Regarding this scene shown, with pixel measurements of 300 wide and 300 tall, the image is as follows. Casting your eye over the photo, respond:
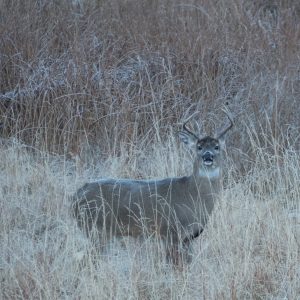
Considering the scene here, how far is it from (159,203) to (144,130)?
2.75 m

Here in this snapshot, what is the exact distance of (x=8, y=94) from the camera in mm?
9500

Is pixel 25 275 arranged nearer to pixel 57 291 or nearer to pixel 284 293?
pixel 57 291

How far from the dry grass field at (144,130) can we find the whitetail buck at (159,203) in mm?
142

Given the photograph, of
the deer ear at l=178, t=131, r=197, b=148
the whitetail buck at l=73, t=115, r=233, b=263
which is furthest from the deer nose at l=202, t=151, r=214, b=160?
the deer ear at l=178, t=131, r=197, b=148

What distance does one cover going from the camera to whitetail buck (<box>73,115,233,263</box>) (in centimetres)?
624

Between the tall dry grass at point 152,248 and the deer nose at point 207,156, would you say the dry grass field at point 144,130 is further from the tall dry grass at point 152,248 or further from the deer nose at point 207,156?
the deer nose at point 207,156

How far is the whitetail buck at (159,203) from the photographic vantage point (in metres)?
6.24

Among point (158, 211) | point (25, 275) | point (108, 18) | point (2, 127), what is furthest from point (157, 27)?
point (25, 275)

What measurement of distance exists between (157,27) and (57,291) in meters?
5.44

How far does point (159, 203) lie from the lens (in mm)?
6363

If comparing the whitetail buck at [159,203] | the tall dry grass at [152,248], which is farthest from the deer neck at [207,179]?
the tall dry grass at [152,248]

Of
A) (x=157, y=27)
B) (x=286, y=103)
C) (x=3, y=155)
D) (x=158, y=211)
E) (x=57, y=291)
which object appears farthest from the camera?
(x=157, y=27)

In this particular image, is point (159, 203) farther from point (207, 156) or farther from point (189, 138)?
point (189, 138)

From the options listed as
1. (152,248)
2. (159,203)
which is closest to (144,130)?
(159,203)
